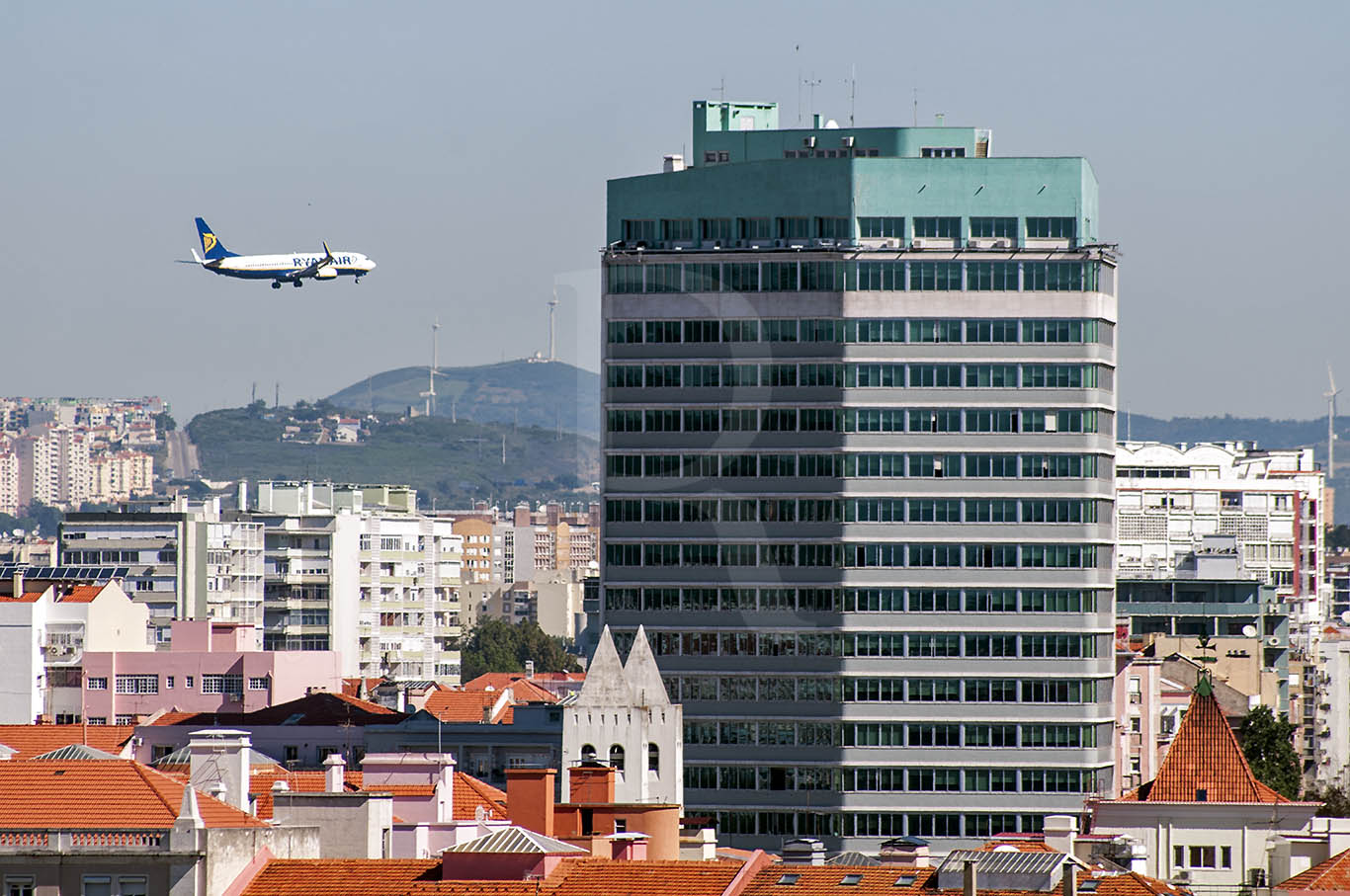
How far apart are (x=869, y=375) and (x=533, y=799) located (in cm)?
7377

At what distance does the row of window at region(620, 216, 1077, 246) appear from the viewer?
14900cm

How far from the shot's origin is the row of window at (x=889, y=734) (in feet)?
481

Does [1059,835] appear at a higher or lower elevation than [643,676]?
lower

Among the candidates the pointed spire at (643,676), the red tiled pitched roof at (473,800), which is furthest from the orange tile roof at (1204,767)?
the pointed spire at (643,676)

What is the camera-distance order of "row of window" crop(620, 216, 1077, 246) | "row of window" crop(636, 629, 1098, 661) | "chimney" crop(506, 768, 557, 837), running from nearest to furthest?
1. "chimney" crop(506, 768, 557, 837)
2. "row of window" crop(636, 629, 1098, 661)
3. "row of window" crop(620, 216, 1077, 246)

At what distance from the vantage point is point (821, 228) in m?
150

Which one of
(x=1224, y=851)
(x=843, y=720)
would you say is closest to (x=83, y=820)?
(x=1224, y=851)

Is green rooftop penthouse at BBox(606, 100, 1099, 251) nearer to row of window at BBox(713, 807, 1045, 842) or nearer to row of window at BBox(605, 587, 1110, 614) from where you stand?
row of window at BBox(605, 587, 1110, 614)

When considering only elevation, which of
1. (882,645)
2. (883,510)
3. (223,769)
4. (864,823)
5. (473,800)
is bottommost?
(864,823)

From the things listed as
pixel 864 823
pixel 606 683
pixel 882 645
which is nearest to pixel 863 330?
pixel 882 645

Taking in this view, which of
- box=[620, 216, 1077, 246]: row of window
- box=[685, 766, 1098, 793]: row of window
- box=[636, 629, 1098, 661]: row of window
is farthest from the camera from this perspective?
box=[620, 216, 1077, 246]: row of window

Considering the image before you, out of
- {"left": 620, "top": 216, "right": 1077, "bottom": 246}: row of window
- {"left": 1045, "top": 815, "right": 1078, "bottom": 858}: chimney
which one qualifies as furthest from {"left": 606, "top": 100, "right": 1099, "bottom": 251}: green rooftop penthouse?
{"left": 1045, "top": 815, "right": 1078, "bottom": 858}: chimney

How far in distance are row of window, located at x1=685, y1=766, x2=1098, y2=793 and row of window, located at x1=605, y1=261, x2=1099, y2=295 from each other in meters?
22.6

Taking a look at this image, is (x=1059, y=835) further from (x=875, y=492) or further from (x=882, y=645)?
(x=875, y=492)
